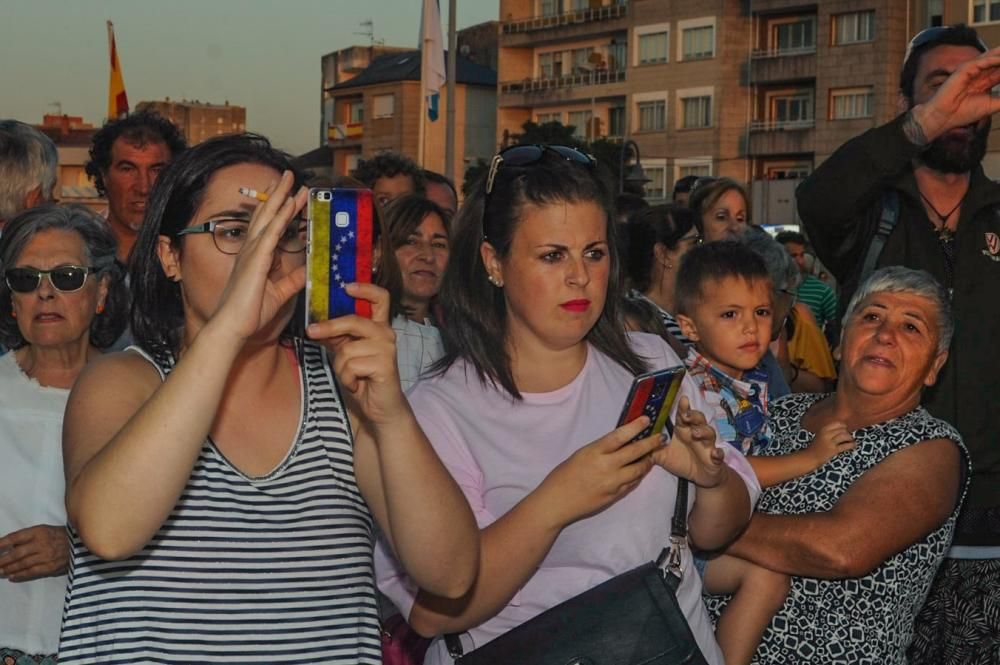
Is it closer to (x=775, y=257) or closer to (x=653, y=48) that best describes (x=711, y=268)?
(x=775, y=257)

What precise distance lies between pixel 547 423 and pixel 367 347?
947 millimetres

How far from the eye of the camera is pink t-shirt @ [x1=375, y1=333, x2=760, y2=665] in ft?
11.1

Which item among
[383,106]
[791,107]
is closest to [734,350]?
[791,107]

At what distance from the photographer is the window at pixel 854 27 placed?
50312 millimetres

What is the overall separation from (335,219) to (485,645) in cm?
122

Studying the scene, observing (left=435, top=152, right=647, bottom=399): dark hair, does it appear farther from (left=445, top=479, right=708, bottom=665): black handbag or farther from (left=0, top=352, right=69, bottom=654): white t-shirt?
(left=0, top=352, right=69, bottom=654): white t-shirt

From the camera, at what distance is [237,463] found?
119 inches

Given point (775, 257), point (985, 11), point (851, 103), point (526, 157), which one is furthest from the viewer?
point (851, 103)

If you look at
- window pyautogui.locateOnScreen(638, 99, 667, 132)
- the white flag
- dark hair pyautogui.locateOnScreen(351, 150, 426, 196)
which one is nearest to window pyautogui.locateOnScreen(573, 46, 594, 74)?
window pyautogui.locateOnScreen(638, 99, 667, 132)

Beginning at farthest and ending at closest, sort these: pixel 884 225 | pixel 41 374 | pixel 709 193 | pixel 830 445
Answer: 1. pixel 709 193
2. pixel 884 225
3. pixel 41 374
4. pixel 830 445

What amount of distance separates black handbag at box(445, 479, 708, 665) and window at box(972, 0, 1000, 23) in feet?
141

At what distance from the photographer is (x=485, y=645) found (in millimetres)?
3336

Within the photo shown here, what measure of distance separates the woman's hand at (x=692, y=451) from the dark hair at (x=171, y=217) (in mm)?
1089

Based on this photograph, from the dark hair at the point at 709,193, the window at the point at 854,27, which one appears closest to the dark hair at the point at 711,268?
the dark hair at the point at 709,193
